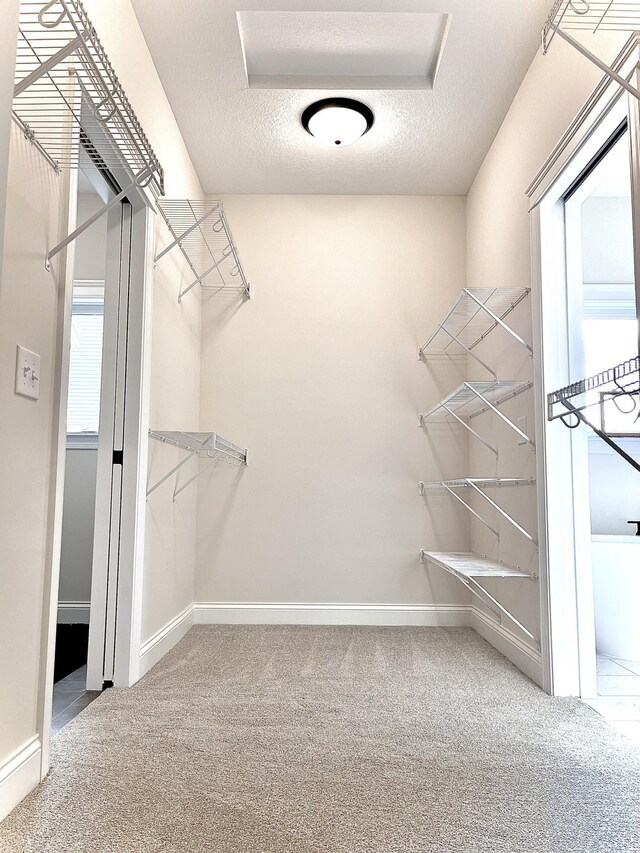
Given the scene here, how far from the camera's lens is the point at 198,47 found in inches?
101

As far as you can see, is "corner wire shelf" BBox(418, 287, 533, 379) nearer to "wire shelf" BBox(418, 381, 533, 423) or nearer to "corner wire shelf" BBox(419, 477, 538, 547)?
"wire shelf" BBox(418, 381, 533, 423)

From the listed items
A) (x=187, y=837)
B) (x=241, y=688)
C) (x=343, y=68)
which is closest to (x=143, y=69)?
(x=343, y=68)

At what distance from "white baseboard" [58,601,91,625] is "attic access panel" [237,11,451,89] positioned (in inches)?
115

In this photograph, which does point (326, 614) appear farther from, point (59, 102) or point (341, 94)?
point (59, 102)

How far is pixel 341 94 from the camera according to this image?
2.88 metres

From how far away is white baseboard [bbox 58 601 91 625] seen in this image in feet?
12.4

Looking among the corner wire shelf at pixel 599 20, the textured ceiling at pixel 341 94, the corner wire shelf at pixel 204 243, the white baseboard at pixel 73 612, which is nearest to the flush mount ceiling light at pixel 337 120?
the textured ceiling at pixel 341 94

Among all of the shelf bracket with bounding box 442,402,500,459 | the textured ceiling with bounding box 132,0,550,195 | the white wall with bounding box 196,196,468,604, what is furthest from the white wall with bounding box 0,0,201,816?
the shelf bracket with bounding box 442,402,500,459

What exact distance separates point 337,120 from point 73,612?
9.96 ft

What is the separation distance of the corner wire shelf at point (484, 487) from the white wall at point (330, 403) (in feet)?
0.35

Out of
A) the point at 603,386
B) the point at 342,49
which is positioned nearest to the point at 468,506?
the point at 603,386

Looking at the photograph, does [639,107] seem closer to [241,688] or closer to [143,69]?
[143,69]

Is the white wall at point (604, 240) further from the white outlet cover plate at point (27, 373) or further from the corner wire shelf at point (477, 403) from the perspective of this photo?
the white outlet cover plate at point (27, 373)

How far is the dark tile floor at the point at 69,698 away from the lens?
2.10 meters
